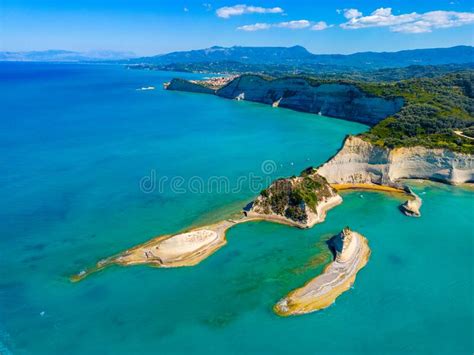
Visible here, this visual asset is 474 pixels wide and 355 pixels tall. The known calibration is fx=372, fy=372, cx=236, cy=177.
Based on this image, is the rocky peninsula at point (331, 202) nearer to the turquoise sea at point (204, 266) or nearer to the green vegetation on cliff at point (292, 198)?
the green vegetation on cliff at point (292, 198)

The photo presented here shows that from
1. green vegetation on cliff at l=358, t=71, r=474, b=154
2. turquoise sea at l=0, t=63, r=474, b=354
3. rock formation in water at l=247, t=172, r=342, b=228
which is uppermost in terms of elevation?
green vegetation on cliff at l=358, t=71, r=474, b=154

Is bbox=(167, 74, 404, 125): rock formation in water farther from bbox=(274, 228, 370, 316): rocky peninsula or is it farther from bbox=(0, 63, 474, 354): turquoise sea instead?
bbox=(274, 228, 370, 316): rocky peninsula

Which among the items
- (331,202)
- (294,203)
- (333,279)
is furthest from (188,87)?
(333,279)

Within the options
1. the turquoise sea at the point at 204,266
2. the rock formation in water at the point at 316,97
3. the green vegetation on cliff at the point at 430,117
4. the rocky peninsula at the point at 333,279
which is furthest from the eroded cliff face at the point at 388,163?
the rock formation in water at the point at 316,97

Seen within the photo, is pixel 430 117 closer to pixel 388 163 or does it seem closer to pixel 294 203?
Answer: pixel 388 163

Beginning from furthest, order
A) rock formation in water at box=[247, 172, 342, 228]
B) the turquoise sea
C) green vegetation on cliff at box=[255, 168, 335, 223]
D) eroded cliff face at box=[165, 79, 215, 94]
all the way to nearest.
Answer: eroded cliff face at box=[165, 79, 215, 94], green vegetation on cliff at box=[255, 168, 335, 223], rock formation in water at box=[247, 172, 342, 228], the turquoise sea

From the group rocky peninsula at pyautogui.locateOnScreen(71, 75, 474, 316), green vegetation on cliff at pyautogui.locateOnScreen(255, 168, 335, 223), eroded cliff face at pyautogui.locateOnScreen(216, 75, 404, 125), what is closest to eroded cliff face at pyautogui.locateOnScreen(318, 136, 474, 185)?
rocky peninsula at pyautogui.locateOnScreen(71, 75, 474, 316)

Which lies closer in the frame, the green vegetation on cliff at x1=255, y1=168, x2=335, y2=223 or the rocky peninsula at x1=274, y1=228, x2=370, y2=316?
the rocky peninsula at x1=274, y1=228, x2=370, y2=316

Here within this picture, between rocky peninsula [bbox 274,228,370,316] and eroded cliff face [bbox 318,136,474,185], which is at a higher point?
eroded cliff face [bbox 318,136,474,185]
